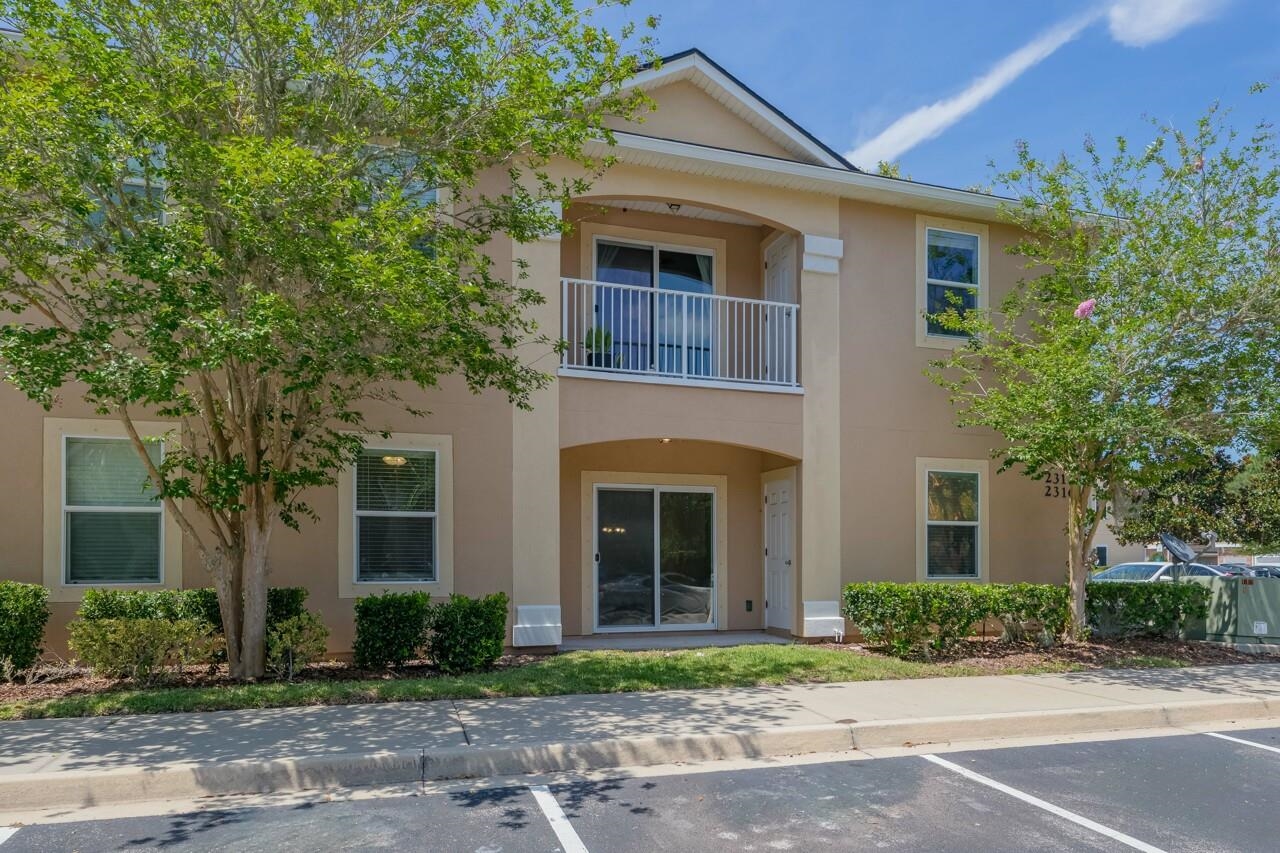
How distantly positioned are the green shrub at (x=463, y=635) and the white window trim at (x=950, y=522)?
249 inches

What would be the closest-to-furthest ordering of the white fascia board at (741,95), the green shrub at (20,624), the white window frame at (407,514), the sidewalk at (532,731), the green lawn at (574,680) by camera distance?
the sidewalk at (532,731) → the green lawn at (574,680) → the green shrub at (20,624) → the white window frame at (407,514) → the white fascia board at (741,95)

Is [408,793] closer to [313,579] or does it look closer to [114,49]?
[313,579]

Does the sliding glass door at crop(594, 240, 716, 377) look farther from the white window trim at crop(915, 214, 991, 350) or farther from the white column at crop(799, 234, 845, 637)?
the white window trim at crop(915, 214, 991, 350)

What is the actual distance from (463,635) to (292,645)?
1628mm

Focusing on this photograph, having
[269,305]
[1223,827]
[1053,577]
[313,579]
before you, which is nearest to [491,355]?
[269,305]

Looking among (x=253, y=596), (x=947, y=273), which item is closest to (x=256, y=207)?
(x=253, y=596)

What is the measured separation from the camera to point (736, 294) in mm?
13555

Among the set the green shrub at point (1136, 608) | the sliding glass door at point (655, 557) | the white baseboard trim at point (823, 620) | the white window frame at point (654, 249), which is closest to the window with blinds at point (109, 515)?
the sliding glass door at point (655, 557)

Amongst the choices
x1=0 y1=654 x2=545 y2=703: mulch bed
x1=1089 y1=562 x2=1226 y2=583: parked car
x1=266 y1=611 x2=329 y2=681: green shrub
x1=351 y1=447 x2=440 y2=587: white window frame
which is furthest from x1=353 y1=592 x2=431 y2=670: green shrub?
Answer: x1=1089 y1=562 x2=1226 y2=583: parked car

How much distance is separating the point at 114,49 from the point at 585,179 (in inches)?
206

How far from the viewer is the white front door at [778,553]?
1259cm

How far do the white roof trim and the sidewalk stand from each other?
21.2 feet

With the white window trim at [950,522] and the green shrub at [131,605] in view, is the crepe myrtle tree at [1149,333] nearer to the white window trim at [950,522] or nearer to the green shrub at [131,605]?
the white window trim at [950,522]

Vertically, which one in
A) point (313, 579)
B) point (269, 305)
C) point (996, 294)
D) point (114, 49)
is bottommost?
point (313, 579)
